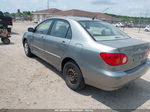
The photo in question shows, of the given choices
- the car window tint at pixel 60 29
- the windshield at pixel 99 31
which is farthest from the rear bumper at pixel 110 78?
the car window tint at pixel 60 29

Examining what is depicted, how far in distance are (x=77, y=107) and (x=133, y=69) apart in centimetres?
140

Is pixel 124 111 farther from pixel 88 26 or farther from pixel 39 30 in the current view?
pixel 39 30

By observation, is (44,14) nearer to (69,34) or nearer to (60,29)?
(60,29)

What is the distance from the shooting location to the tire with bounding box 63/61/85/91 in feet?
10.1

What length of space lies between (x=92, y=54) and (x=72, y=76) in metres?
0.94

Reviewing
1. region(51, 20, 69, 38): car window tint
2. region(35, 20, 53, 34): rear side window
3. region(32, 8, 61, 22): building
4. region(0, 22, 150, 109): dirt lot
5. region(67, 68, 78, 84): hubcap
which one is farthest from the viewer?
region(32, 8, 61, 22): building

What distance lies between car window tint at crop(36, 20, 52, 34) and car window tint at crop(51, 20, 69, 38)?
0.36m

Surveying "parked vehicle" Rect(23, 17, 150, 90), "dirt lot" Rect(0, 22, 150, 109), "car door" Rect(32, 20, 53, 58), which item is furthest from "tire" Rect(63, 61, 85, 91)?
"car door" Rect(32, 20, 53, 58)

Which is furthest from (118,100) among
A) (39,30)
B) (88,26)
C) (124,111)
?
(39,30)

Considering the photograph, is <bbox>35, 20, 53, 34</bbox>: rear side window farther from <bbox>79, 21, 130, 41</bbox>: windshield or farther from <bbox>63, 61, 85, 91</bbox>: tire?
<bbox>63, 61, 85, 91</bbox>: tire

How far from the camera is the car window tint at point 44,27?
4.19 meters

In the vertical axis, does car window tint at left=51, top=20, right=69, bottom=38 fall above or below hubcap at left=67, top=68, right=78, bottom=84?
above

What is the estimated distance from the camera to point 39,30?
465 centimetres

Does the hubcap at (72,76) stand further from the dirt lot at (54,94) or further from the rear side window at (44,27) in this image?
the rear side window at (44,27)
